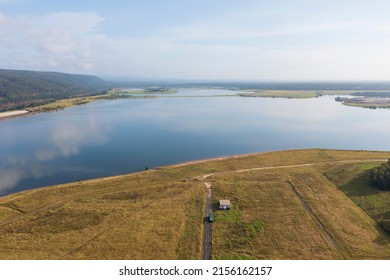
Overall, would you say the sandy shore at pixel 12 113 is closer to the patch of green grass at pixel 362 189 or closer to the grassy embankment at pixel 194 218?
the grassy embankment at pixel 194 218

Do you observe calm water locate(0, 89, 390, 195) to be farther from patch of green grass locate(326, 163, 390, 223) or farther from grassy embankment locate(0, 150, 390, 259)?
patch of green grass locate(326, 163, 390, 223)

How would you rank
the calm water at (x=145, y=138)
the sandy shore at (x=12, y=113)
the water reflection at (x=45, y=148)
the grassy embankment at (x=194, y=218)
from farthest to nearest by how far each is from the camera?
the sandy shore at (x=12, y=113), the calm water at (x=145, y=138), the water reflection at (x=45, y=148), the grassy embankment at (x=194, y=218)

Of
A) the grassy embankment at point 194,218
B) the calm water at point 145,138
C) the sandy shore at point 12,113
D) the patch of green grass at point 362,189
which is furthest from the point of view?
the sandy shore at point 12,113

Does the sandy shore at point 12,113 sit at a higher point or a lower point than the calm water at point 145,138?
higher

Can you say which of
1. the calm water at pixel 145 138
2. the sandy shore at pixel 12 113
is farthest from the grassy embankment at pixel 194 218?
the sandy shore at pixel 12 113

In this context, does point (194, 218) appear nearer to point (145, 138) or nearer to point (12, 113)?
point (145, 138)

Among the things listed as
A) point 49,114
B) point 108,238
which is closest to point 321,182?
point 108,238

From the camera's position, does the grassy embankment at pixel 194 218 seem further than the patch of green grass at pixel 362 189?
No
